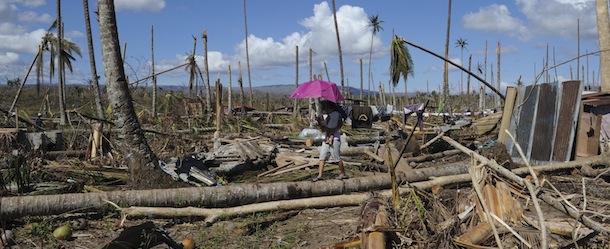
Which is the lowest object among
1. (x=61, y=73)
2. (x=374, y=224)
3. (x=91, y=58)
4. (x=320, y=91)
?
(x=374, y=224)

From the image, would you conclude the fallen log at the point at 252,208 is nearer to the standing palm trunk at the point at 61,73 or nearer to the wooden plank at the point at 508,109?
the wooden plank at the point at 508,109

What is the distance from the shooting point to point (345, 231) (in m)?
5.37

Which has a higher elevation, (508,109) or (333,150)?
(508,109)

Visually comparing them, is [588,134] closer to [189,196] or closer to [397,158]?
[397,158]

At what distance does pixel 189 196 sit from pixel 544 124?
23.6 feet

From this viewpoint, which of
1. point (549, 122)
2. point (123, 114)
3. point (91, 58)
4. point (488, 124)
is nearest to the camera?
point (123, 114)

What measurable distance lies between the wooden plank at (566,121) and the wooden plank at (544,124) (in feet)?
0.41

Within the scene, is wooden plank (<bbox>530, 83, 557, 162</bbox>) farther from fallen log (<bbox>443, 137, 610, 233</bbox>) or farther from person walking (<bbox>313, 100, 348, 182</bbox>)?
fallen log (<bbox>443, 137, 610, 233</bbox>)

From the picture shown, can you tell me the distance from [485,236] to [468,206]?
48 cm

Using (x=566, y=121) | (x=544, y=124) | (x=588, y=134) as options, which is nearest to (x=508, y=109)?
(x=544, y=124)

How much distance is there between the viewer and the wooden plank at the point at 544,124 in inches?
376

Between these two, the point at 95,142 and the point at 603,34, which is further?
the point at 603,34

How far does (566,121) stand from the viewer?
931cm

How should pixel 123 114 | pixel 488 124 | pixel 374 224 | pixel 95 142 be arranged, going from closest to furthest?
pixel 374 224
pixel 123 114
pixel 95 142
pixel 488 124
